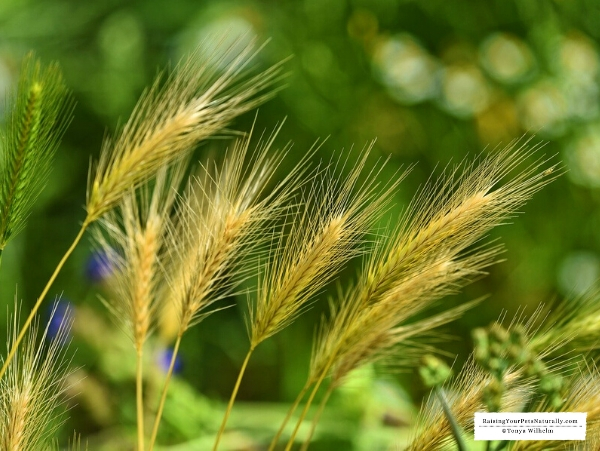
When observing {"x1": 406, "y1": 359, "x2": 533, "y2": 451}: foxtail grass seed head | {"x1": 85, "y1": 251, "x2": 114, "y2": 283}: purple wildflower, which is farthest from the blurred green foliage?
{"x1": 406, "y1": 359, "x2": 533, "y2": 451}: foxtail grass seed head

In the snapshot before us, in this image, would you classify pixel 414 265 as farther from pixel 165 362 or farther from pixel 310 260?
pixel 165 362

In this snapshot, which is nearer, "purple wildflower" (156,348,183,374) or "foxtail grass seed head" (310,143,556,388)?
"foxtail grass seed head" (310,143,556,388)

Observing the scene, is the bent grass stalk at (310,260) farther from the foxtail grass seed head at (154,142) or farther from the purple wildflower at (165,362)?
the purple wildflower at (165,362)

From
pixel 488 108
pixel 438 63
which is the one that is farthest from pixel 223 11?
pixel 488 108

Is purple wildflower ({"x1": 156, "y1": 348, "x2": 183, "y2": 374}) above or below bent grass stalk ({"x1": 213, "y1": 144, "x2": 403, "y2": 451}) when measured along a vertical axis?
below

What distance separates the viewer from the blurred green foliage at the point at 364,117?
1317 millimetres

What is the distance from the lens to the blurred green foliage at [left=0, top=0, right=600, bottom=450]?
1.32 m

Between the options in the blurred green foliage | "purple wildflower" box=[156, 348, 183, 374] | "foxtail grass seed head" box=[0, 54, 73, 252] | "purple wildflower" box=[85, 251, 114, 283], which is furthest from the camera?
the blurred green foliage

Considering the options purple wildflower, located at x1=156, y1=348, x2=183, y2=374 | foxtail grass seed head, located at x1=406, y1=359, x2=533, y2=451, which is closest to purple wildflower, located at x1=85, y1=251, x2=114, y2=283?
purple wildflower, located at x1=156, y1=348, x2=183, y2=374

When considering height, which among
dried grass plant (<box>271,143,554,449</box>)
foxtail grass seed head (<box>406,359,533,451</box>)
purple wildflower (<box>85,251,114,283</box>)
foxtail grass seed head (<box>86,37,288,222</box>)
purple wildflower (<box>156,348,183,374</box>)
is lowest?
purple wildflower (<box>156,348,183,374</box>)

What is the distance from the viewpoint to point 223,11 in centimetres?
145

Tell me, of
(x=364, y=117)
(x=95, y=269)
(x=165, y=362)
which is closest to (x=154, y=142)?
(x=165, y=362)

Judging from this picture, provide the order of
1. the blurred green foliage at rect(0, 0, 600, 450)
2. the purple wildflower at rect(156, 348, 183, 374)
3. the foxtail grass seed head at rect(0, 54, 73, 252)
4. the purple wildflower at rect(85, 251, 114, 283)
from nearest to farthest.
→ the foxtail grass seed head at rect(0, 54, 73, 252)
the purple wildflower at rect(156, 348, 183, 374)
the purple wildflower at rect(85, 251, 114, 283)
the blurred green foliage at rect(0, 0, 600, 450)

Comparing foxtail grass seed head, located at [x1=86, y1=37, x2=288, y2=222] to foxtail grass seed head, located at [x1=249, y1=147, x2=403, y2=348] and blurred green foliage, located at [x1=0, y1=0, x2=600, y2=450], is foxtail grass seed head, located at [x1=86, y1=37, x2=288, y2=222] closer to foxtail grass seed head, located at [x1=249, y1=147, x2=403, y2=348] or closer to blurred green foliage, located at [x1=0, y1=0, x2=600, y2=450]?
foxtail grass seed head, located at [x1=249, y1=147, x2=403, y2=348]
